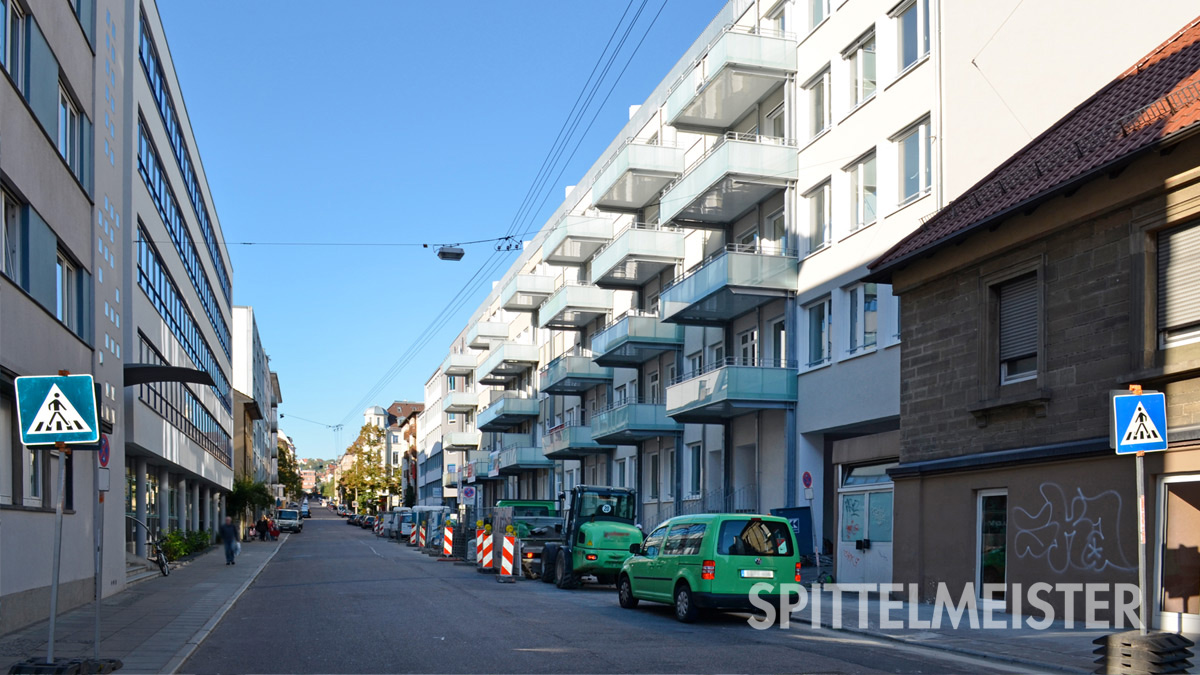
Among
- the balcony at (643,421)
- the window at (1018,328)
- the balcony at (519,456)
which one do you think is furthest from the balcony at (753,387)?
the balcony at (519,456)

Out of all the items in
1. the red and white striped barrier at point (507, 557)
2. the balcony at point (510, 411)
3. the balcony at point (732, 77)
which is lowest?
the red and white striped barrier at point (507, 557)

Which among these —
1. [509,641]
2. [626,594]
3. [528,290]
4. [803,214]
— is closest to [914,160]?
[803,214]

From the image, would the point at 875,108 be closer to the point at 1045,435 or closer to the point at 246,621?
the point at 1045,435

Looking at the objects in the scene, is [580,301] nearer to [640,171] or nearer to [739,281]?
[640,171]

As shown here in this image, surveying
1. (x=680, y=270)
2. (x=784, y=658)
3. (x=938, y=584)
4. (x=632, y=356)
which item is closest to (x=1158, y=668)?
(x=784, y=658)

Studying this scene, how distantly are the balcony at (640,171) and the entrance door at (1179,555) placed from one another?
24.5 metres

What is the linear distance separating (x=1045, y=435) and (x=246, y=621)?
1228cm

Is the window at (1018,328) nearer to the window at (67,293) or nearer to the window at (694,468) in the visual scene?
the window at (67,293)

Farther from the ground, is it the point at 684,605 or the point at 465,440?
the point at 684,605

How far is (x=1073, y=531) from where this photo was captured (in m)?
15.9

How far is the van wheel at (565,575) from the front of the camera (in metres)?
25.5

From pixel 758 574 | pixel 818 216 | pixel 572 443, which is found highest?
pixel 818 216

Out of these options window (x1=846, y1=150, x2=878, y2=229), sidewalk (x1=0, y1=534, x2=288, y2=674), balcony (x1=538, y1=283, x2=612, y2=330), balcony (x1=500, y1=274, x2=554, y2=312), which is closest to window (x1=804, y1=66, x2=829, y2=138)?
window (x1=846, y1=150, x2=878, y2=229)

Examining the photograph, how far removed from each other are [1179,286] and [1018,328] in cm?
338
